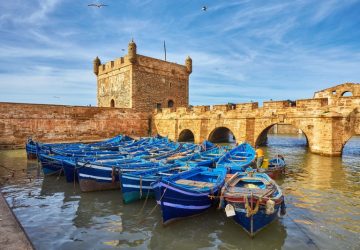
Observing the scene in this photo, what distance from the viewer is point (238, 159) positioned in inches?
539

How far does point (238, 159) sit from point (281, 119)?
8.41m

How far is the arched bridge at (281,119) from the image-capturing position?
17.6 metres

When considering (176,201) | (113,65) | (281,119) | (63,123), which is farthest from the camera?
(113,65)

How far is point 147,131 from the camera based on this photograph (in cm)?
3164

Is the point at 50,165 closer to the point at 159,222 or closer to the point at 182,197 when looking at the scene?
the point at 159,222

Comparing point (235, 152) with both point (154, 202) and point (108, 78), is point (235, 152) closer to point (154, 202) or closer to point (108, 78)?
point (154, 202)

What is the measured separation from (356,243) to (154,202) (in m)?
5.72

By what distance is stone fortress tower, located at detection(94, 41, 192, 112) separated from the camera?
30569 mm

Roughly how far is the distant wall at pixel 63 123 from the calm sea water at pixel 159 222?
13116 mm

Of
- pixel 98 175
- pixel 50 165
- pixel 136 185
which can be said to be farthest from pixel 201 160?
pixel 50 165

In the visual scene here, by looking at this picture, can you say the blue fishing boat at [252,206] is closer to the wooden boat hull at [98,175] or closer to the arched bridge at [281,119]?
the wooden boat hull at [98,175]

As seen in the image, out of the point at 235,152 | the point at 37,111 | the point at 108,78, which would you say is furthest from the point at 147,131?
the point at 235,152

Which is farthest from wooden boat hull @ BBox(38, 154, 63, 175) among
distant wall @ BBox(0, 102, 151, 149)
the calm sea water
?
distant wall @ BBox(0, 102, 151, 149)

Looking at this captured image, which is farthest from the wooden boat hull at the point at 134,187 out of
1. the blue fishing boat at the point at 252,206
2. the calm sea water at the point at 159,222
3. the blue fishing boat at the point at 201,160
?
the blue fishing boat at the point at 252,206
